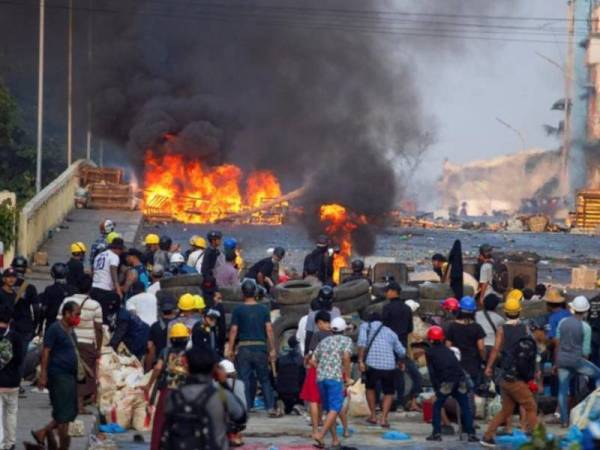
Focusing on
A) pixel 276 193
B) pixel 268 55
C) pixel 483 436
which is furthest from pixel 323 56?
pixel 483 436

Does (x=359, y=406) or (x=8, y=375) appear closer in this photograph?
(x=8, y=375)

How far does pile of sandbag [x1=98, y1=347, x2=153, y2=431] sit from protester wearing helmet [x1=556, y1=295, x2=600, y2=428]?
4.20 m

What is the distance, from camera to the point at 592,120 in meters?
153

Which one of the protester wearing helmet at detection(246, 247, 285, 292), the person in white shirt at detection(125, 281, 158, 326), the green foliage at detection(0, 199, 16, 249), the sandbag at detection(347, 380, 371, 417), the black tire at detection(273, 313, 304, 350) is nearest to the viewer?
the sandbag at detection(347, 380, 371, 417)

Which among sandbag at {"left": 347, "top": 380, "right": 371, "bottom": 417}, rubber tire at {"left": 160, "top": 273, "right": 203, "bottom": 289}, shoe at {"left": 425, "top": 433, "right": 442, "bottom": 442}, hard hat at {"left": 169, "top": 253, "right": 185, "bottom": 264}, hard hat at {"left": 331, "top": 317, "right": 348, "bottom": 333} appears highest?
hard hat at {"left": 169, "top": 253, "right": 185, "bottom": 264}

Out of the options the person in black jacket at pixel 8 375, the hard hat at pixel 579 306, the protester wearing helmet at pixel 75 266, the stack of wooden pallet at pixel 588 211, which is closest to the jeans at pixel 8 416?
the person in black jacket at pixel 8 375

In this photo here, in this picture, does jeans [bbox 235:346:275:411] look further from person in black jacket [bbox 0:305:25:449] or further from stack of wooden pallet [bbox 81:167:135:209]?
stack of wooden pallet [bbox 81:167:135:209]

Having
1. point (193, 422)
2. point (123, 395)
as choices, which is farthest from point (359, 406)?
point (193, 422)

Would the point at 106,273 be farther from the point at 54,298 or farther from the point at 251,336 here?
the point at 251,336

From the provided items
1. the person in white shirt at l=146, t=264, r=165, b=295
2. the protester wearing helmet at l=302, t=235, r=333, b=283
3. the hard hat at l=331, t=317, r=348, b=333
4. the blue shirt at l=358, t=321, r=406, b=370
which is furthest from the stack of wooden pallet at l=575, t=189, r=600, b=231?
the hard hat at l=331, t=317, r=348, b=333

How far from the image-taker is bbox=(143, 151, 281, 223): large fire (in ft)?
199

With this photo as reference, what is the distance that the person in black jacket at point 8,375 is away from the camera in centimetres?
1408

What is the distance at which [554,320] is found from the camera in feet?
60.1

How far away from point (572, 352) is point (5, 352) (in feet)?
20.4
